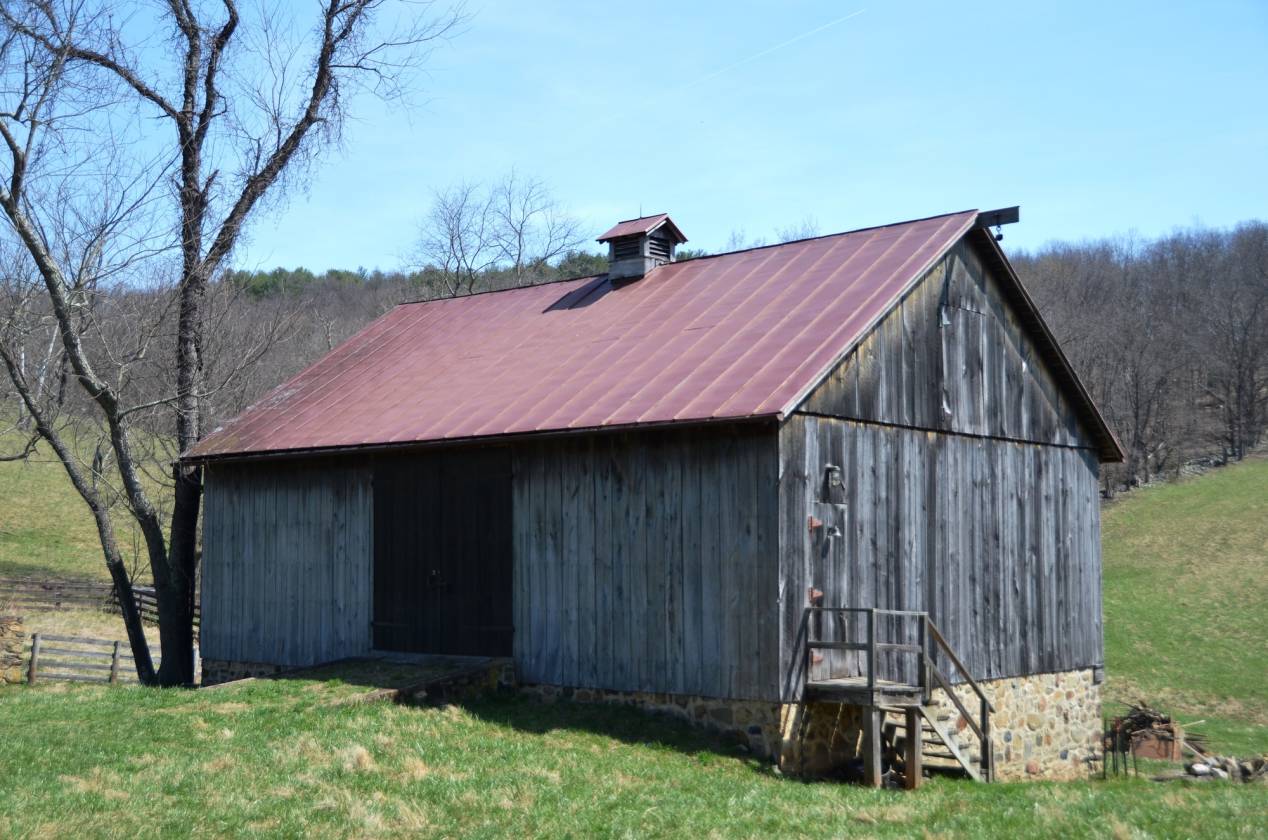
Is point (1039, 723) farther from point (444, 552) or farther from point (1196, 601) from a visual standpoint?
point (1196, 601)

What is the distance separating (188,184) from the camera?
2400 centimetres

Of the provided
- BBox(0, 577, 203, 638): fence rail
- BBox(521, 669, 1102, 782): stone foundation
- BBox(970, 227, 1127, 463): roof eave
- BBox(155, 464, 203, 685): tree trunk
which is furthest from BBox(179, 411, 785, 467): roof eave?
BBox(0, 577, 203, 638): fence rail

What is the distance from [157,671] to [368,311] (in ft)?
143

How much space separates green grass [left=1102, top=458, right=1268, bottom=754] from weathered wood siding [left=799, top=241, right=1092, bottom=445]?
931cm

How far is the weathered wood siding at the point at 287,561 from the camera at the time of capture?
18.7 meters

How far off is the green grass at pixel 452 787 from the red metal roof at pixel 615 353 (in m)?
3.73

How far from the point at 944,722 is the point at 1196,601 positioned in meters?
25.2

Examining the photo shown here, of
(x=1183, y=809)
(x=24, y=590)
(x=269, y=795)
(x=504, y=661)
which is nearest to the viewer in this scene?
(x=269, y=795)

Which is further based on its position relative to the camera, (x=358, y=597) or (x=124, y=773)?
(x=358, y=597)

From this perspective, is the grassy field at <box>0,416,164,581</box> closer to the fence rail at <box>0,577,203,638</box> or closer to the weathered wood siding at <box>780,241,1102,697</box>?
the fence rail at <box>0,577,203,638</box>

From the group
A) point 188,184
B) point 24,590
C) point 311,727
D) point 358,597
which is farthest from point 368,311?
point 311,727

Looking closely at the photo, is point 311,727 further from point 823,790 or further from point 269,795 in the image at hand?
point 823,790

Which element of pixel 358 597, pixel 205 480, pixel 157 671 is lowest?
pixel 157 671

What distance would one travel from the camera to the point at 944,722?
17.0 meters
